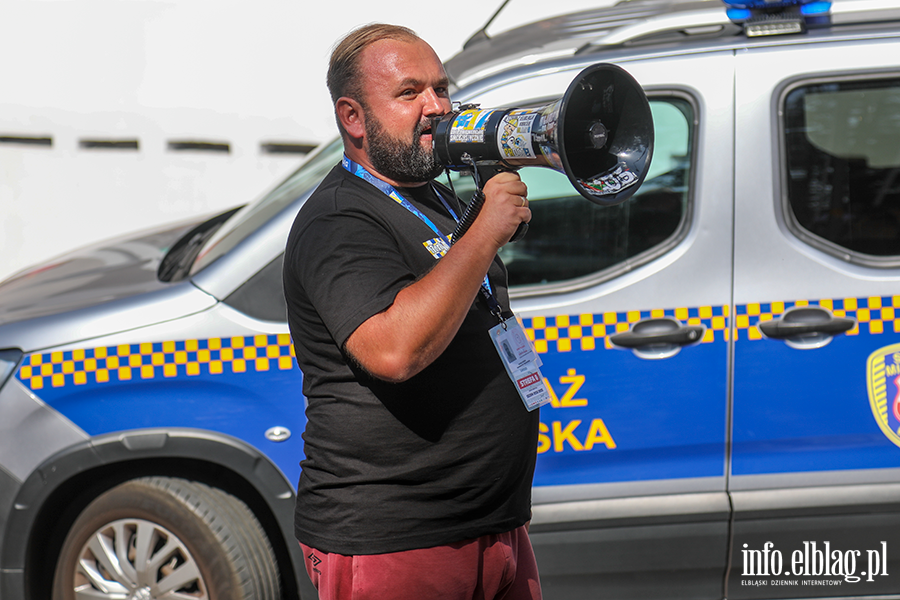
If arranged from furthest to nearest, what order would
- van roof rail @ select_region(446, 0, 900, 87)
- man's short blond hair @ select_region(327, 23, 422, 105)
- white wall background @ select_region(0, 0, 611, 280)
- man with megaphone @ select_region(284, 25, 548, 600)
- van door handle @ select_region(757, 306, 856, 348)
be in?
white wall background @ select_region(0, 0, 611, 280)
van roof rail @ select_region(446, 0, 900, 87)
van door handle @ select_region(757, 306, 856, 348)
man's short blond hair @ select_region(327, 23, 422, 105)
man with megaphone @ select_region(284, 25, 548, 600)

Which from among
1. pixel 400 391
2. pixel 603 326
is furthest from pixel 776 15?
pixel 400 391

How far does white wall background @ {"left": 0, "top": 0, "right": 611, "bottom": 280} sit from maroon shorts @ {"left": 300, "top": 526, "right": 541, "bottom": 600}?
503 centimetres

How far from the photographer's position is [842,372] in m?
2.46

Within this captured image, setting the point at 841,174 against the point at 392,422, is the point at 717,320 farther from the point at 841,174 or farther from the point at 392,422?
the point at 392,422

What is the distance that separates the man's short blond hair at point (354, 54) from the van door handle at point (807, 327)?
54.4 inches

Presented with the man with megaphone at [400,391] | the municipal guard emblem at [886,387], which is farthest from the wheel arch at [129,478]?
the municipal guard emblem at [886,387]

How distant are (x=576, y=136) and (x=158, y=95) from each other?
5398mm

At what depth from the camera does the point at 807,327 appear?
2.45 metres

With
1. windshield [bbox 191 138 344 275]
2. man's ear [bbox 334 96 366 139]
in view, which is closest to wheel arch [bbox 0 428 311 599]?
windshield [bbox 191 138 344 275]

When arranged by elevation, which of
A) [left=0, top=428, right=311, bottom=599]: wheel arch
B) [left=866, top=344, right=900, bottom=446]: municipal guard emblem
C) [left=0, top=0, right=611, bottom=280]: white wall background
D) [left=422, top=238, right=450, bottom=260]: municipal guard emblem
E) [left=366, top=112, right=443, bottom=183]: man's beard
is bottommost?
[left=0, top=428, right=311, bottom=599]: wheel arch

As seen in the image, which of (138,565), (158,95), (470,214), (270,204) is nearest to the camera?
(470,214)

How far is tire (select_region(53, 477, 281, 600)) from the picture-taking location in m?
2.53

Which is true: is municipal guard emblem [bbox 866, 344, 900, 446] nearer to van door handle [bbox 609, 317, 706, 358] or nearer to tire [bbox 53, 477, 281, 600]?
van door handle [bbox 609, 317, 706, 358]

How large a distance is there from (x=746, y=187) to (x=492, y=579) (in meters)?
1.39
